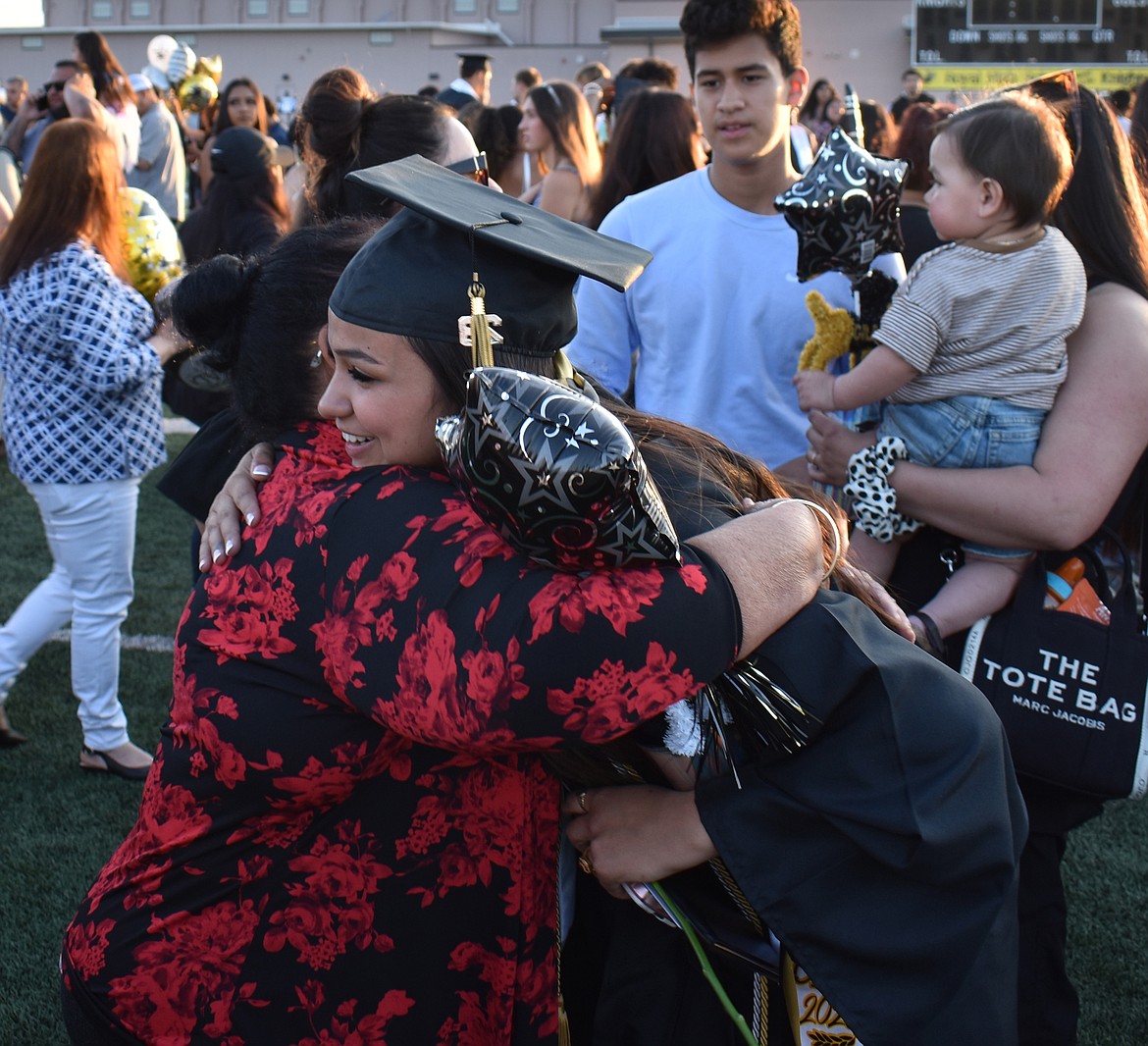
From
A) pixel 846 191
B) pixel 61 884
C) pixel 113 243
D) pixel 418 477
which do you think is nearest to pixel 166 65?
pixel 113 243

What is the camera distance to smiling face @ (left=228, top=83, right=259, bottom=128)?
8805mm

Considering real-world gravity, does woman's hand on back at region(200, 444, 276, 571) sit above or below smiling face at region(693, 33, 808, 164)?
below

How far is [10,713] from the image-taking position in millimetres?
4691

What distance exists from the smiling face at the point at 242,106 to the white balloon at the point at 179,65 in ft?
7.70

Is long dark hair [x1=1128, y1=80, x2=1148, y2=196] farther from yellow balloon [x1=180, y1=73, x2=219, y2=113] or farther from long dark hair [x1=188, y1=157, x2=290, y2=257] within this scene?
yellow balloon [x1=180, y1=73, x2=219, y2=113]

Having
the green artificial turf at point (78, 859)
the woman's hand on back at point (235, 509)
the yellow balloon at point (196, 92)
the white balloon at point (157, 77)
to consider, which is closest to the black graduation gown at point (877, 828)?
the woman's hand on back at point (235, 509)

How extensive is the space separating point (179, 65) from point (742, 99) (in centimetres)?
926

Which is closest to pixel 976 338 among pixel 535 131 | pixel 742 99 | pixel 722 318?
pixel 722 318

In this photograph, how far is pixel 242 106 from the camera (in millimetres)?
8805

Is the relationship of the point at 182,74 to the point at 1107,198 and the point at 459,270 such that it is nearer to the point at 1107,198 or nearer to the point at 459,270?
the point at 1107,198

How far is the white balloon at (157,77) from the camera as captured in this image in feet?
33.1

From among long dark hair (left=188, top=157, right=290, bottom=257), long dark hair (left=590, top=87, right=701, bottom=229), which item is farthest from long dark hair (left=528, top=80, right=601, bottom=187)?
long dark hair (left=188, top=157, right=290, bottom=257)

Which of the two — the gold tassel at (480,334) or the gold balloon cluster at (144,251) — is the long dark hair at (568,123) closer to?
the gold balloon cluster at (144,251)

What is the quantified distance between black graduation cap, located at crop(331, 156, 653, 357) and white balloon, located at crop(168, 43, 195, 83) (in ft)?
34.4
